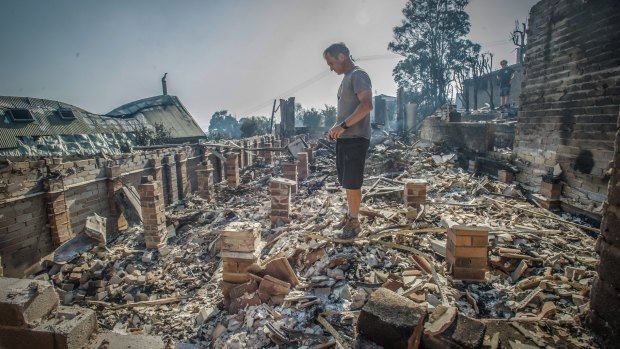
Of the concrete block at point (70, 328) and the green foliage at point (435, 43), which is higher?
the green foliage at point (435, 43)

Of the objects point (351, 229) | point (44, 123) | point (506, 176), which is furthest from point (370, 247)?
point (44, 123)

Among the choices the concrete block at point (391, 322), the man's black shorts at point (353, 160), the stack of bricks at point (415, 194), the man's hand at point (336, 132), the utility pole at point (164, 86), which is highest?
the utility pole at point (164, 86)

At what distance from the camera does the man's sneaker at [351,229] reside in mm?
3227

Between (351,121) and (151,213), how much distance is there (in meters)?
4.58

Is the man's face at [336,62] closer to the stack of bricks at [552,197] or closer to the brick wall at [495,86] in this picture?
the stack of bricks at [552,197]

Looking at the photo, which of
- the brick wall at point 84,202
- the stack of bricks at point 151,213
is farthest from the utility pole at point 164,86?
the stack of bricks at point 151,213

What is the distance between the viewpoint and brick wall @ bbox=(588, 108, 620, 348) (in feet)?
5.50

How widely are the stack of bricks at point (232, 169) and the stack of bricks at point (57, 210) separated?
4.68 m

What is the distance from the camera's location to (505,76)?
82.6 feet

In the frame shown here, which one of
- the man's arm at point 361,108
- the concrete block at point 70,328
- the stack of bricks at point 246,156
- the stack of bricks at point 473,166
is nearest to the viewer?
the concrete block at point 70,328

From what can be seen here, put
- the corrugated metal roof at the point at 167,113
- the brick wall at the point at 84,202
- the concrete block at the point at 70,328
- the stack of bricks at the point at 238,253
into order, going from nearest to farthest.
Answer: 1. the concrete block at the point at 70,328
2. the stack of bricks at the point at 238,253
3. the brick wall at the point at 84,202
4. the corrugated metal roof at the point at 167,113

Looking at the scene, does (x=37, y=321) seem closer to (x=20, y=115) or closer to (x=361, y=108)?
(x=361, y=108)

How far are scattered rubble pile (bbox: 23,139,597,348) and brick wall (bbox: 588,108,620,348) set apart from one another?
0.42 feet

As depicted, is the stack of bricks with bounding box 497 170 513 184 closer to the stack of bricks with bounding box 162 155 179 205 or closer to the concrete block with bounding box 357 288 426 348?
the concrete block with bounding box 357 288 426 348
